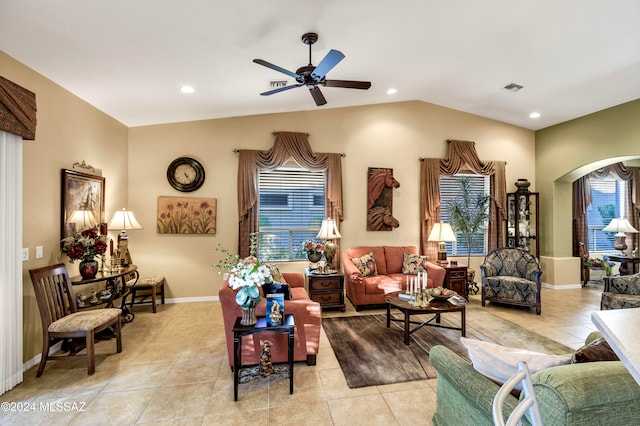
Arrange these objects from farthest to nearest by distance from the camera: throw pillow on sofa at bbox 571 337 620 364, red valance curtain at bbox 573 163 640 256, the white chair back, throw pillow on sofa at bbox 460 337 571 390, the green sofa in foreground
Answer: red valance curtain at bbox 573 163 640 256 < throw pillow on sofa at bbox 460 337 571 390 < throw pillow on sofa at bbox 571 337 620 364 < the green sofa in foreground < the white chair back

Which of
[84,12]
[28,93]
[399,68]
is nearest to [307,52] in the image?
[399,68]

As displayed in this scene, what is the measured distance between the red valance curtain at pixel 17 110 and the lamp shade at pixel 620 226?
9.60 meters

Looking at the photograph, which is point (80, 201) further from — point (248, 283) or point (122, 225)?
point (248, 283)

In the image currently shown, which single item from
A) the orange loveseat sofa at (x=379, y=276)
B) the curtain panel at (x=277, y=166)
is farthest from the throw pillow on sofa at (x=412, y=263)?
the curtain panel at (x=277, y=166)

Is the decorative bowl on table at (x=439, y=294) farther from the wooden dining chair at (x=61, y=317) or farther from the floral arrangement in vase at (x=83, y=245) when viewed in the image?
the floral arrangement in vase at (x=83, y=245)

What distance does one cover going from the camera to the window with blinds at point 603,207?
689 cm

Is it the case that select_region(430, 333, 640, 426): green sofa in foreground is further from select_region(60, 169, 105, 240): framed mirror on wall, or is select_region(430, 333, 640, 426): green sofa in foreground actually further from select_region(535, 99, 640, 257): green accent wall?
select_region(535, 99, 640, 257): green accent wall

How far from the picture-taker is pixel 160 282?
4578mm

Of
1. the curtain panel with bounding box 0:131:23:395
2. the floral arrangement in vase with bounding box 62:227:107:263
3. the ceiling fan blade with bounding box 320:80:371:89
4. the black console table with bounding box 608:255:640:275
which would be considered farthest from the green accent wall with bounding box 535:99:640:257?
the curtain panel with bounding box 0:131:23:395

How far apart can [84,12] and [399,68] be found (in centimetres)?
349

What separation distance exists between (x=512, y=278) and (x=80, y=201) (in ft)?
20.5

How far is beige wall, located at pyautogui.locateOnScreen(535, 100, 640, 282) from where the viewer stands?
4.87 m

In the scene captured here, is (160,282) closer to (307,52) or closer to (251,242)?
(251,242)

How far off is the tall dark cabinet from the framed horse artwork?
8.06 ft
